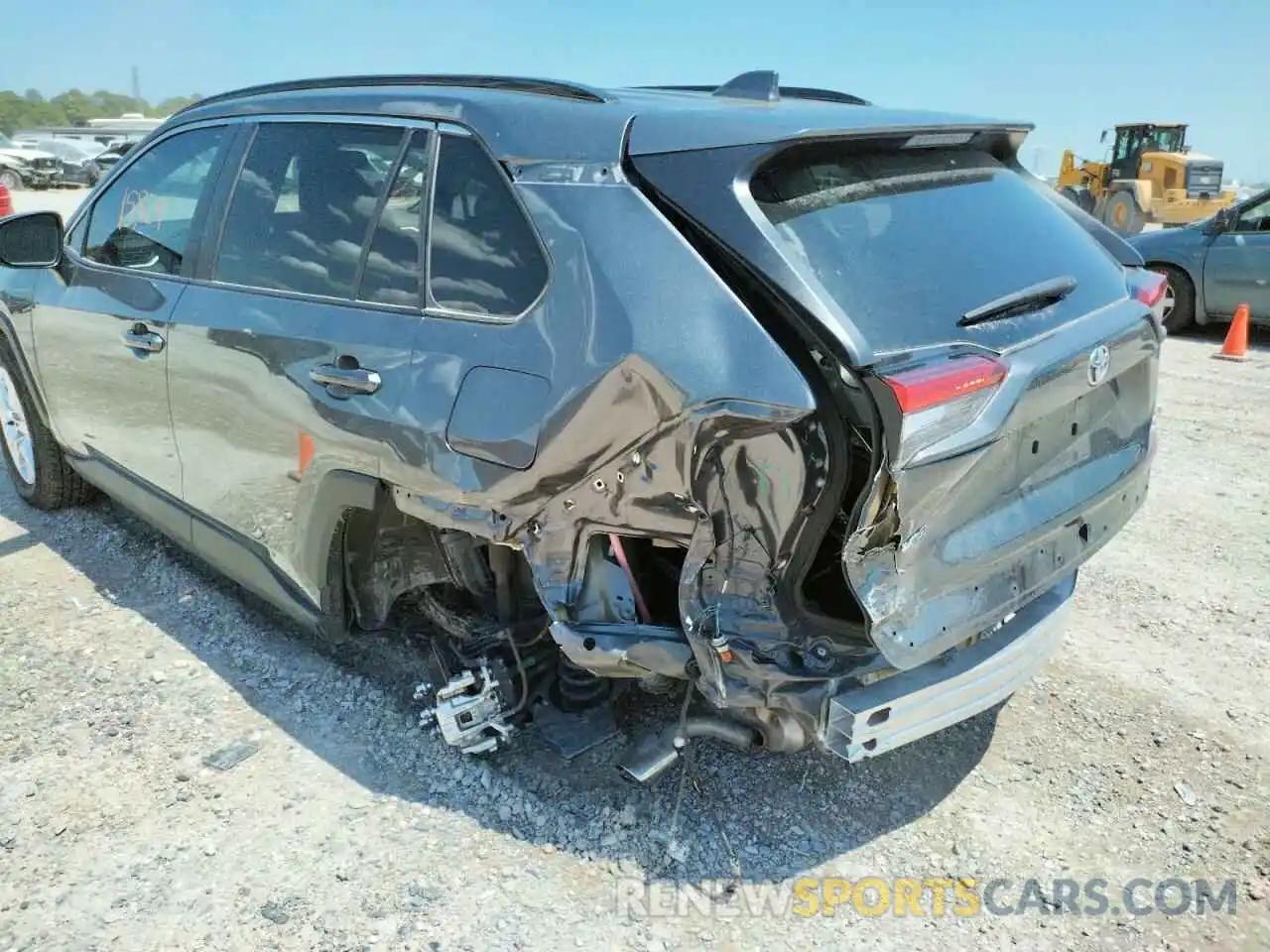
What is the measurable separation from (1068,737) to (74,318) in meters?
4.07

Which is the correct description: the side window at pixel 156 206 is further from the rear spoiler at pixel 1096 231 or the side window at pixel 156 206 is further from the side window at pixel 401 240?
the rear spoiler at pixel 1096 231

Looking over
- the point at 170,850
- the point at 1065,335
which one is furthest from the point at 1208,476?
the point at 170,850

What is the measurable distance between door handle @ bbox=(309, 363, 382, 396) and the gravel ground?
1148 millimetres

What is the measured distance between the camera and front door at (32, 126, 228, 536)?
11.4 ft

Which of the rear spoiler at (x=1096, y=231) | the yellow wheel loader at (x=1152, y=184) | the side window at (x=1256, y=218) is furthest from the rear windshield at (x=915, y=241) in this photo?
the yellow wheel loader at (x=1152, y=184)

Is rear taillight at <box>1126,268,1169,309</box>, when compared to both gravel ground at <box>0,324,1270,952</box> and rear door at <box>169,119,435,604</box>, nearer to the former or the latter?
gravel ground at <box>0,324,1270,952</box>

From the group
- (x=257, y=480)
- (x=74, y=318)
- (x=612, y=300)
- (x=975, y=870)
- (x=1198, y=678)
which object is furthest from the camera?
(x=74, y=318)

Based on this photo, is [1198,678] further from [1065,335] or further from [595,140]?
[595,140]

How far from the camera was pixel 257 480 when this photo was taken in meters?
3.13

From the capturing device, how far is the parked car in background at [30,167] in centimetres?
2905

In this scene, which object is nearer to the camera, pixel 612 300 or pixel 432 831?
pixel 612 300

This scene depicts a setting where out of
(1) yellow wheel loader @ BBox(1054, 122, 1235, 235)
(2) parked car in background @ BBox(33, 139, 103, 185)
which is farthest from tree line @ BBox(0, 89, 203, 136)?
(1) yellow wheel loader @ BBox(1054, 122, 1235, 235)

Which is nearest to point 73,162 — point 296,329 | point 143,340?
point 143,340

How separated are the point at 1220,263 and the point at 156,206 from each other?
10.0 m
